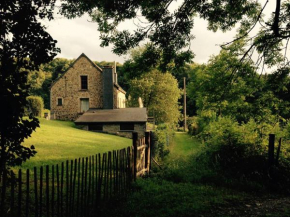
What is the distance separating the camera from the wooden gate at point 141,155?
700 centimetres

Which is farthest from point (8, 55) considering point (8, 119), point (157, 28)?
point (157, 28)

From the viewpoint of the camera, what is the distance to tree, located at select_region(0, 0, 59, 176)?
2.46 meters

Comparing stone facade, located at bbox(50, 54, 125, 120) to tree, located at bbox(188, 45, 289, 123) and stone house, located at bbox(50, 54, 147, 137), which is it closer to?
stone house, located at bbox(50, 54, 147, 137)

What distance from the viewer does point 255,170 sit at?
789cm

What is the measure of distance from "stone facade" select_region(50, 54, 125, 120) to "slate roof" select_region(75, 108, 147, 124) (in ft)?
8.45

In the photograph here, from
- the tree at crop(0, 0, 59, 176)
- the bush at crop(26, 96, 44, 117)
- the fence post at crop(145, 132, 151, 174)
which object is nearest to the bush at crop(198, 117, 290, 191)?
the fence post at crop(145, 132, 151, 174)

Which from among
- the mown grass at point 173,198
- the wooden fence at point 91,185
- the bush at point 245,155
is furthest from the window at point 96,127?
the mown grass at point 173,198

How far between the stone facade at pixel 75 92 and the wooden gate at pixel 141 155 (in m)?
25.2

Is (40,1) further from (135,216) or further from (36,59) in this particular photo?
(135,216)

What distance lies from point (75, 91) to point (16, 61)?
31.7 m

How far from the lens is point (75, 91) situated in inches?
1300

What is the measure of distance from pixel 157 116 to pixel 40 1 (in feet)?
134

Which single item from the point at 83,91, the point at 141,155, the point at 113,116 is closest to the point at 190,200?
the point at 141,155

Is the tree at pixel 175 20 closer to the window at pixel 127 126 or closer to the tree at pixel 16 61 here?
the tree at pixel 16 61
